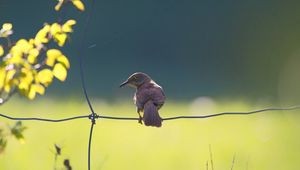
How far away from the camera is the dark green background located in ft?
39.6

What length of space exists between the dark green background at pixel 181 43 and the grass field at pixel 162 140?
2.91 feet

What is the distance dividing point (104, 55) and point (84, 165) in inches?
221

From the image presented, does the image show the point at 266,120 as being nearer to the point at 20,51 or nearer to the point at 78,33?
the point at 78,33

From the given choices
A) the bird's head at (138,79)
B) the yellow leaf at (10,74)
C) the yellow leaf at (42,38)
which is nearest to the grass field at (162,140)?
the bird's head at (138,79)

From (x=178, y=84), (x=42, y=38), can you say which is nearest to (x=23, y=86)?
(x=42, y=38)

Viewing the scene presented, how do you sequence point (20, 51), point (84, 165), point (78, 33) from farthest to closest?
point (78, 33), point (84, 165), point (20, 51)

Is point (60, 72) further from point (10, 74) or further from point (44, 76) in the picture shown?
point (10, 74)

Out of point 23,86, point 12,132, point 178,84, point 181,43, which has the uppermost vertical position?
point 181,43

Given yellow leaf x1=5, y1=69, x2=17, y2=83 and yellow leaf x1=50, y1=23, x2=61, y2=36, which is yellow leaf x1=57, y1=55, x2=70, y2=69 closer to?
yellow leaf x1=50, y1=23, x2=61, y2=36

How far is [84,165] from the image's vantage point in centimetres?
809

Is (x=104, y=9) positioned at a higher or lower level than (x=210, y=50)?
higher

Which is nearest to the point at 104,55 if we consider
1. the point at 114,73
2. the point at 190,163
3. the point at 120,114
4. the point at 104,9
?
the point at 114,73

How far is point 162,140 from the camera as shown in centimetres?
934

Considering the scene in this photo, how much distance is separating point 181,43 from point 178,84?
2.22 m
